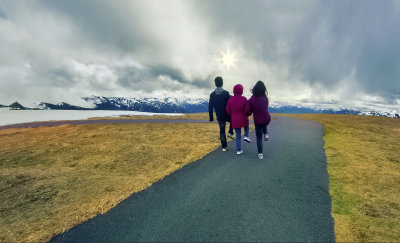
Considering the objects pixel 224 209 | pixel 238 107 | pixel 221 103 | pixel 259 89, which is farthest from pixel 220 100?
pixel 224 209

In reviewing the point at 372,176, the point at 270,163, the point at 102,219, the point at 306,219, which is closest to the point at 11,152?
the point at 102,219

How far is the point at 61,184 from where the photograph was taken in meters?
6.87

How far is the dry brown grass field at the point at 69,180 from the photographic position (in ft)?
14.7

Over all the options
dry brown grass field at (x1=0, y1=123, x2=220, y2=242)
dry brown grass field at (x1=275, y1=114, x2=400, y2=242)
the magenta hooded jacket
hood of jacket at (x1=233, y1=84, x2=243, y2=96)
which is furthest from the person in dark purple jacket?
dry brown grass field at (x1=0, y1=123, x2=220, y2=242)

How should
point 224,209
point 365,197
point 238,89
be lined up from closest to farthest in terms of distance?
1. point 224,209
2. point 365,197
3. point 238,89

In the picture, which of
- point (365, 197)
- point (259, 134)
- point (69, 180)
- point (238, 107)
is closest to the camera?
point (365, 197)

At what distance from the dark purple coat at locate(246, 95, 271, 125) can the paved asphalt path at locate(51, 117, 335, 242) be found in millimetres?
2037

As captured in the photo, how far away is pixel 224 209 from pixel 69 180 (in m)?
6.27

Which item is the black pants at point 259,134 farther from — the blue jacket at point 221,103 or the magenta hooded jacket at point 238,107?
the blue jacket at point 221,103

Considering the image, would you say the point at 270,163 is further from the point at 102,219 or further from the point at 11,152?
the point at 11,152

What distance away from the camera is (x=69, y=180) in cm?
730

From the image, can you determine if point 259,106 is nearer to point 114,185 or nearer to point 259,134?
point 259,134

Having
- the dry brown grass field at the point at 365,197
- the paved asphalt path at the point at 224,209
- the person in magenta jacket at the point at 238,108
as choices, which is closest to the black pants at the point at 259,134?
the person in magenta jacket at the point at 238,108

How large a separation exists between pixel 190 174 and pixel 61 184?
4701 mm
